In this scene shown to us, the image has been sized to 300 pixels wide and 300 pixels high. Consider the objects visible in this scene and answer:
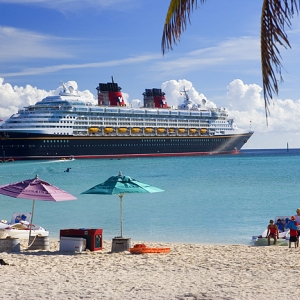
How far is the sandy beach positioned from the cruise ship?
6194 cm

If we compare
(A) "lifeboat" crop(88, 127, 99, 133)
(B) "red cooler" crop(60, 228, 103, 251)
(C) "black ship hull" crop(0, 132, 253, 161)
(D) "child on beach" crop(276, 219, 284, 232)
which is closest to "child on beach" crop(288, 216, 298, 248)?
A: (D) "child on beach" crop(276, 219, 284, 232)

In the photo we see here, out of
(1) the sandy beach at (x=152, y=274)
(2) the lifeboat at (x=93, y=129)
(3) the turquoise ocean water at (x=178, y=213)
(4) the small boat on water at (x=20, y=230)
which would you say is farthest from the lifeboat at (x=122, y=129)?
(1) the sandy beach at (x=152, y=274)

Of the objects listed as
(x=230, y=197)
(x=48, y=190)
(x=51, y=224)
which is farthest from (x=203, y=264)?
(x=230, y=197)

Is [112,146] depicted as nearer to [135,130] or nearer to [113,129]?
[113,129]

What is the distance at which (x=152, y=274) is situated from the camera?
8633mm

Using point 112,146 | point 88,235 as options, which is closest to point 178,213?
point 88,235

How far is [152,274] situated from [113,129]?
236 ft

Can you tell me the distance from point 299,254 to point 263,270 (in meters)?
2.10

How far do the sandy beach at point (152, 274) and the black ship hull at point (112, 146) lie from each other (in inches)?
2414

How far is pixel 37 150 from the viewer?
7106 centimetres

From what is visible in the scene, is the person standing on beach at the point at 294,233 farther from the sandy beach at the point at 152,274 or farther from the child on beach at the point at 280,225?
the child on beach at the point at 280,225

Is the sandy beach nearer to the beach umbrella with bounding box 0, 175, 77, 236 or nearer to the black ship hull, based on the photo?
the beach umbrella with bounding box 0, 175, 77, 236

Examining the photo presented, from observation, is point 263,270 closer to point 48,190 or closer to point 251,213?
point 48,190

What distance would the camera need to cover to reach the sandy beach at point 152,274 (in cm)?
722
